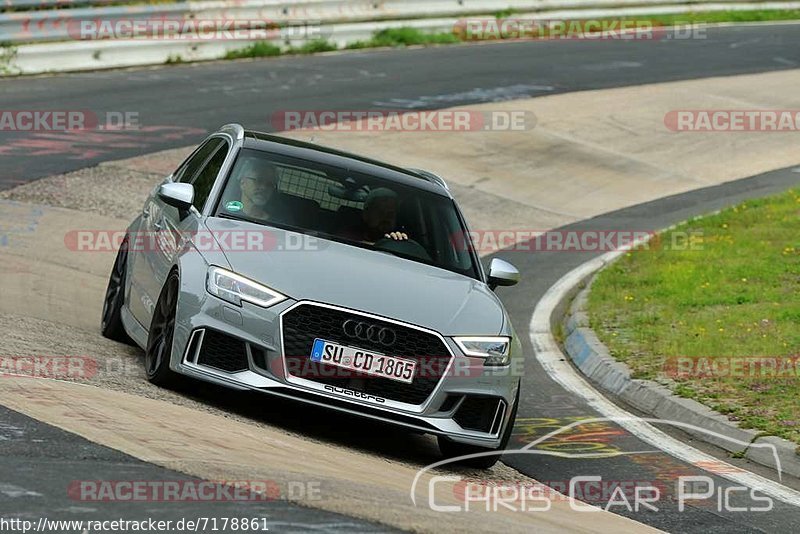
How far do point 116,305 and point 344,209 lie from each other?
2028mm

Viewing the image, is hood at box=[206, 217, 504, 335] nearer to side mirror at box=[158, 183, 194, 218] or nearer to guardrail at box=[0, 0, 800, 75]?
side mirror at box=[158, 183, 194, 218]

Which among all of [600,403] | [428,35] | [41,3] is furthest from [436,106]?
[600,403]

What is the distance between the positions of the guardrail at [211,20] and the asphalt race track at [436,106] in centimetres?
53

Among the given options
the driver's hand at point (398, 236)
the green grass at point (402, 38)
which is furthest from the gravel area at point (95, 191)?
the green grass at point (402, 38)

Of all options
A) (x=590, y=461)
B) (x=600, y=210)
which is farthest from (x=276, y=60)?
(x=590, y=461)

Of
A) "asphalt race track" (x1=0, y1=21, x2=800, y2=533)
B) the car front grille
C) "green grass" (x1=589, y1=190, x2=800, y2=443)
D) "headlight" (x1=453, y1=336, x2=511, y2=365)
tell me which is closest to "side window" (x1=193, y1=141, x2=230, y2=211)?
the car front grille

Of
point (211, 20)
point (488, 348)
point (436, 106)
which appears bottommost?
point (436, 106)

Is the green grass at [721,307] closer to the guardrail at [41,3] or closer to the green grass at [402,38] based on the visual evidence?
the guardrail at [41,3]

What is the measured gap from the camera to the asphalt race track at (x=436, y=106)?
641 cm

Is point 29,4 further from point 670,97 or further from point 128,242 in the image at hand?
point 128,242

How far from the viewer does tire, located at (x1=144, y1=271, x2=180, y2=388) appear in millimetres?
8133

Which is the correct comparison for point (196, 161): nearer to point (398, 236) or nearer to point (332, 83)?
point (398, 236)

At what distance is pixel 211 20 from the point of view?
26531mm

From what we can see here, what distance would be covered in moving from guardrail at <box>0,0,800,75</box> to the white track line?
436 inches
